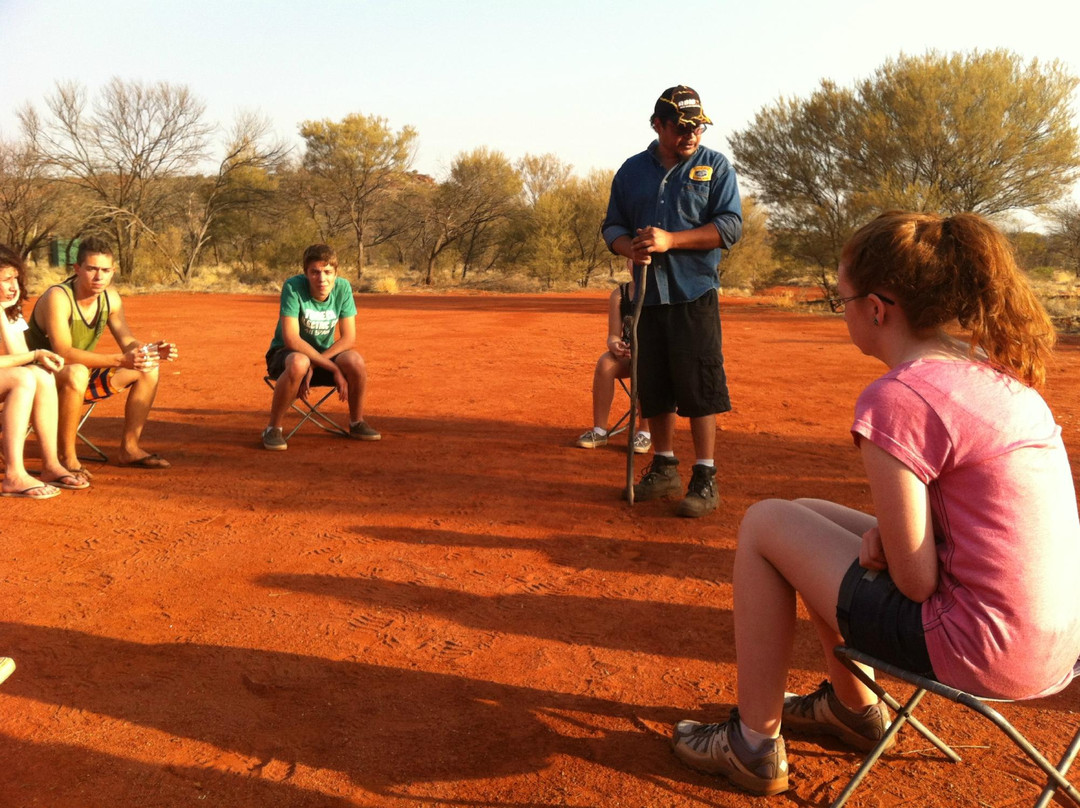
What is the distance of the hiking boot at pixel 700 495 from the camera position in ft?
15.8

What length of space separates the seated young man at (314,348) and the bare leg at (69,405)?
1.21m

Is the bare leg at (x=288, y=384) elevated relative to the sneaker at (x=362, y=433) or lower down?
elevated

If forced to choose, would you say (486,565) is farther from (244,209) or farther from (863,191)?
(244,209)

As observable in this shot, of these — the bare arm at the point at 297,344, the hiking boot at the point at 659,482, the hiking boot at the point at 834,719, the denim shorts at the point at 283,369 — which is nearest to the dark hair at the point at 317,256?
the bare arm at the point at 297,344

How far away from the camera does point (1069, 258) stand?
1567 inches

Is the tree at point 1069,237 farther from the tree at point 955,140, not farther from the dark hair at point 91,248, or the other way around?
the dark hair at point 91,248

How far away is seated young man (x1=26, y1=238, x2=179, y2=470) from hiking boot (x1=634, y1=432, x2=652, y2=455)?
305 centimetres

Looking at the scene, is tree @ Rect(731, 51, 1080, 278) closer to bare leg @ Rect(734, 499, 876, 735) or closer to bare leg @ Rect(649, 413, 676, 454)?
bare leg @ Rect(649, 413, 676, 454)

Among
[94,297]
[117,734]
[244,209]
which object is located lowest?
[117,734]

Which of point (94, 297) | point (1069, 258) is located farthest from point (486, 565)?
point (1069, 258)

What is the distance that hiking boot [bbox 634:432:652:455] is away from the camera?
251 inches

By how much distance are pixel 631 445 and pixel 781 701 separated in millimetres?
2589

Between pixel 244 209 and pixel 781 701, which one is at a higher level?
pixel 244 209

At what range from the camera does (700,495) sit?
16.0 ft
